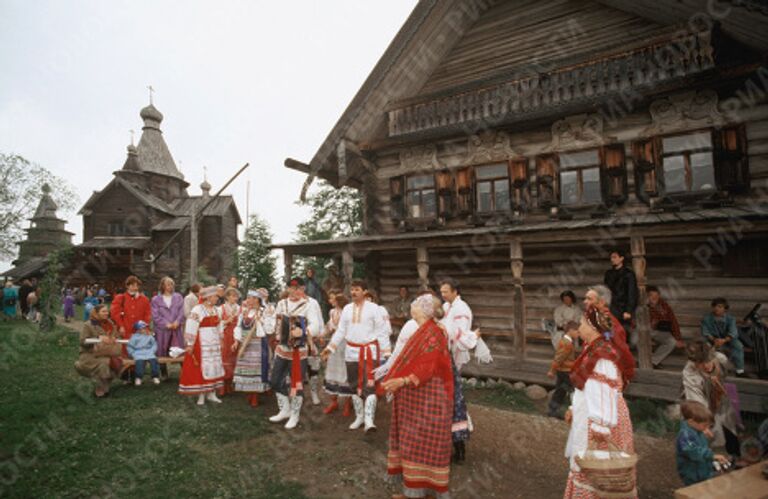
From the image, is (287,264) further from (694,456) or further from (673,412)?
(694,456)

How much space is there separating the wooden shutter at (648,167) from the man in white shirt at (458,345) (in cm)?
629

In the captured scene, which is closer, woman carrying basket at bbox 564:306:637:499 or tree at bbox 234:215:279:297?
woman carrying basket at bbox 564:306:637:499

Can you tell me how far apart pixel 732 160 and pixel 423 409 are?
881 cm

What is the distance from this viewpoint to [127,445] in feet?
17.2

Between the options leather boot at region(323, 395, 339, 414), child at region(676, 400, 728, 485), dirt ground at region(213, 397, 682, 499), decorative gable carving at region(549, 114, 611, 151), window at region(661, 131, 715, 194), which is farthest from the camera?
decorative gable carving at region(549, 114, 611, 151)

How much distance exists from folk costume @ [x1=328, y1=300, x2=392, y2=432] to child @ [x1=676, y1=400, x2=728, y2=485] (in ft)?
11.9

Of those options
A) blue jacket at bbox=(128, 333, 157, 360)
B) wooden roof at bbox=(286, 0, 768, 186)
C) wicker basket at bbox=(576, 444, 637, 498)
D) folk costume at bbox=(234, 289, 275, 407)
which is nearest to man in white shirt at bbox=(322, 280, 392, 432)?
folk costume at bbox=(234, 289, 275, 407)

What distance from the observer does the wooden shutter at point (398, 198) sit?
39.2 ft

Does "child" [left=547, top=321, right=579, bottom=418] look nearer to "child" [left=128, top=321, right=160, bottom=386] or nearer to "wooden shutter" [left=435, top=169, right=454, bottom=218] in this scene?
"wooden shutter" [left=435, top=169, right=454, bottom=218]

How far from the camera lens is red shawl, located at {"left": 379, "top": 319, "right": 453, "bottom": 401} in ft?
12.8

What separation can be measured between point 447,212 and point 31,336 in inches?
576

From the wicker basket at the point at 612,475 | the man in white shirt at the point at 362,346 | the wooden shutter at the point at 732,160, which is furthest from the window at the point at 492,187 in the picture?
the wicker basket at the point at 612,475

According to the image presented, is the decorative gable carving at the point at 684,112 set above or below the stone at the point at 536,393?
above

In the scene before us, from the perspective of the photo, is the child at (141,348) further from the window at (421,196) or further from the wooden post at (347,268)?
the window at (421,196)
